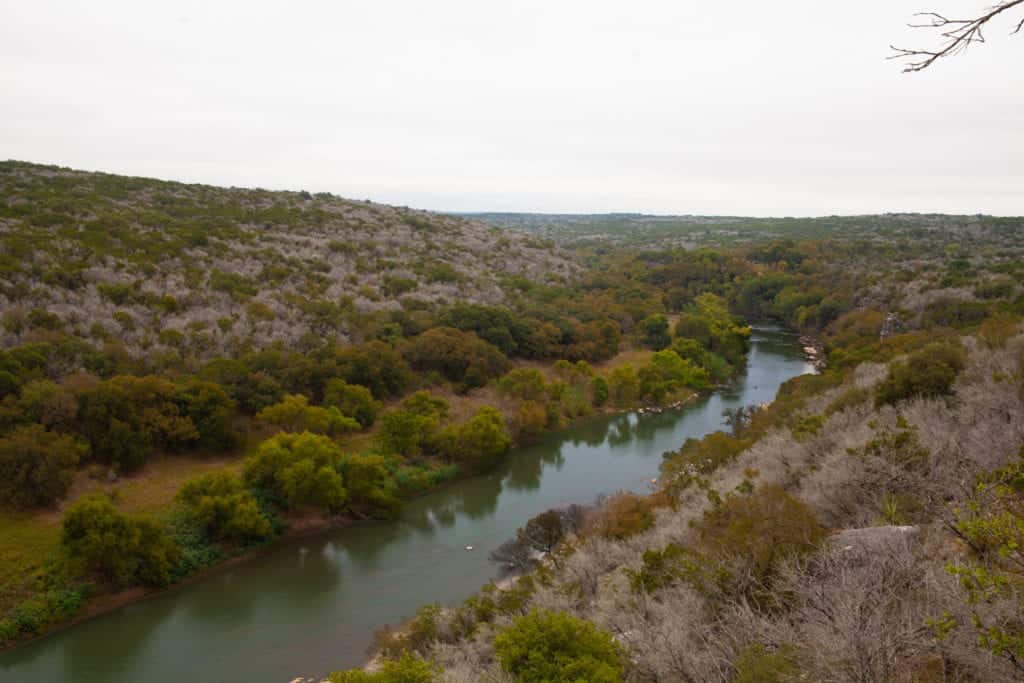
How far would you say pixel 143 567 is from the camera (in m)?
16.7

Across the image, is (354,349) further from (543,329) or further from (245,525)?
(543,329)

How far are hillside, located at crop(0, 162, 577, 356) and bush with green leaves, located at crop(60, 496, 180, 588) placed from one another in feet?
38.7

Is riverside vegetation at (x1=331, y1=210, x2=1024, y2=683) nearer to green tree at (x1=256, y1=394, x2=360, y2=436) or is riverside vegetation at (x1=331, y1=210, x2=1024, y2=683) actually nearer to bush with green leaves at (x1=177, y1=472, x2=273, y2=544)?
bush with green leaves at (x1=177, y1=472, x2=273, y2=544)

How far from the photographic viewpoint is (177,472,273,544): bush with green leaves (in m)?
18.6

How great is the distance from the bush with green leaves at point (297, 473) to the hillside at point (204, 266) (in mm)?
10082

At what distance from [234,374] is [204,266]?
50.7 ft

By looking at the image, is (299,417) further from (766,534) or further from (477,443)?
(766,534)

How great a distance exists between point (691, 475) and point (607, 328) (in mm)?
27381

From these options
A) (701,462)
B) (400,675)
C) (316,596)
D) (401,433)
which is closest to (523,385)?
(401,433)

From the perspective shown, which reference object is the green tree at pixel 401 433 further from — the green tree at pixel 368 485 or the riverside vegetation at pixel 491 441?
the green tree at pixel 368 485

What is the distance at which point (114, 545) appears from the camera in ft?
52.2

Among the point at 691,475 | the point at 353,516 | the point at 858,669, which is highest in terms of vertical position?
the point at 858,669

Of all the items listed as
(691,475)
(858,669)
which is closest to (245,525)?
(691,475)

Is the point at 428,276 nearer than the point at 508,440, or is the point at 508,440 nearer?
the point at 508,440
